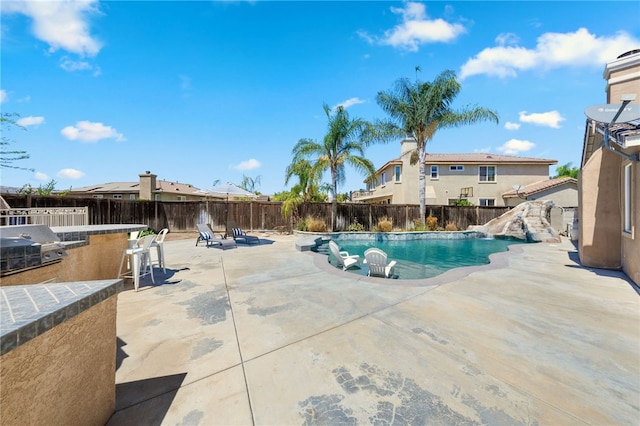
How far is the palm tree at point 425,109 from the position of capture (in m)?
16.3

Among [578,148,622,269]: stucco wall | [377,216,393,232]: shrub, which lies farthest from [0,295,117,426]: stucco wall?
[377,216,393,232]: shrub

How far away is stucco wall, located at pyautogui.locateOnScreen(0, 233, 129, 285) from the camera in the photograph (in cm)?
289

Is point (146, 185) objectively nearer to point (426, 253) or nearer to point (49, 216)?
point (49, 216)

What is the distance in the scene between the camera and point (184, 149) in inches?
977

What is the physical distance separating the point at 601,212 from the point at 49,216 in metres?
15.1

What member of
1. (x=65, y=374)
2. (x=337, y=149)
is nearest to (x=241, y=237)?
(x=337, y=149)

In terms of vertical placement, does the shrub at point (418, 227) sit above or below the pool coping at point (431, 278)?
above

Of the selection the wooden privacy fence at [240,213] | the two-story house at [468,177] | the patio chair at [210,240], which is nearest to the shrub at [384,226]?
the wooden privacy fence at [240,213]

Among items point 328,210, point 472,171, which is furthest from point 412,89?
point 472,171

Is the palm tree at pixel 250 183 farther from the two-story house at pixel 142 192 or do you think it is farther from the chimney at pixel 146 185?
the chimney at pixel 146 185

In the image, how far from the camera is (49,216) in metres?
6.50

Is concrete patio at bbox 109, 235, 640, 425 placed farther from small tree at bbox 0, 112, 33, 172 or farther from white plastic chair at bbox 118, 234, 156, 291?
small tree at bbox 0, 112, 33, 172

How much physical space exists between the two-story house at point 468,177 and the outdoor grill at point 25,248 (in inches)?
963

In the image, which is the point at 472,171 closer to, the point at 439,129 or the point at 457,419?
the point at 439,129
